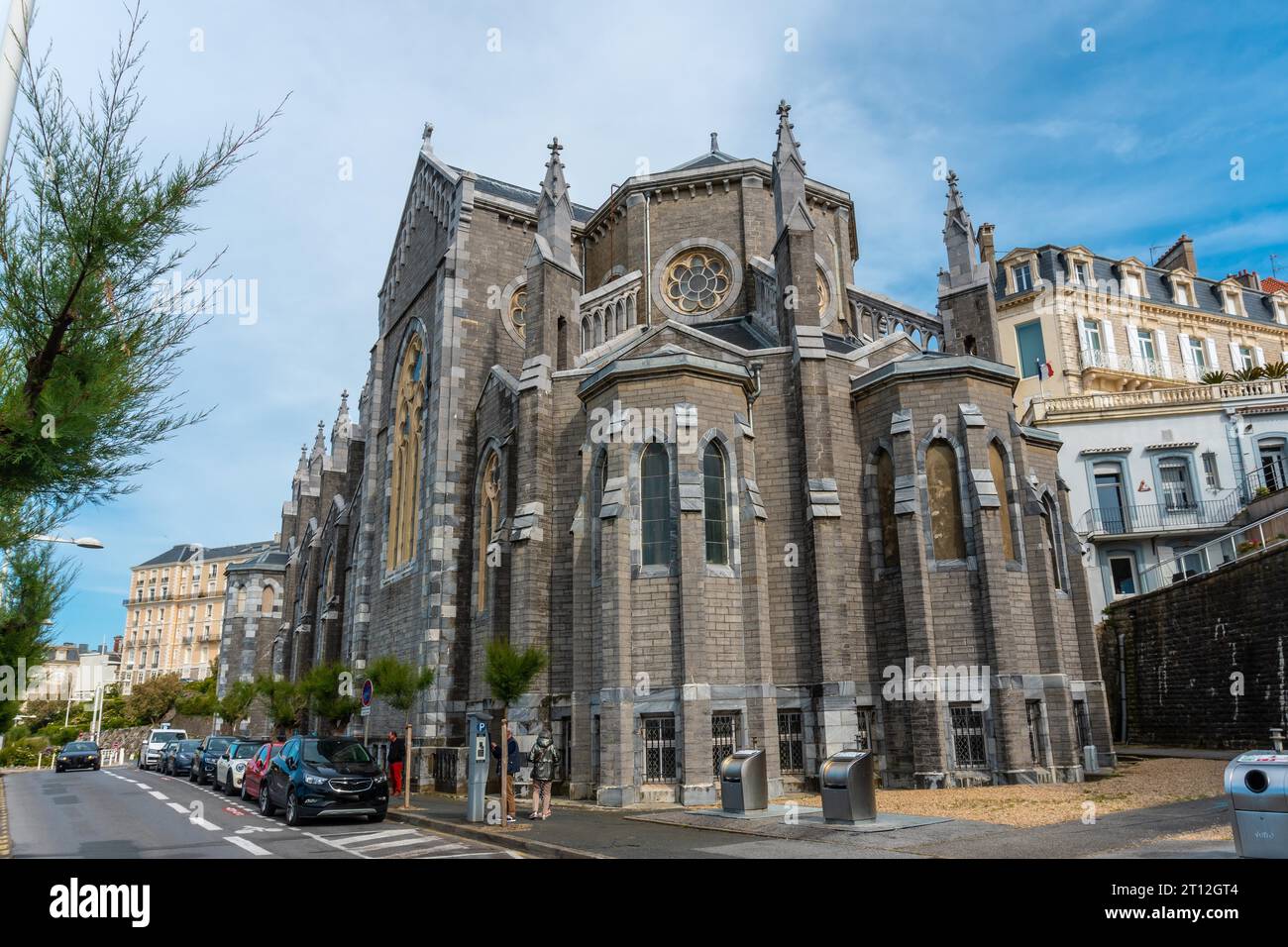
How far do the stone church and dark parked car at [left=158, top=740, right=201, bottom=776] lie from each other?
13.6m

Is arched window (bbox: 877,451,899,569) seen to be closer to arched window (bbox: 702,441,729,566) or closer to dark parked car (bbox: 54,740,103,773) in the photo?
arched window (bbox: 702,441,729,566)

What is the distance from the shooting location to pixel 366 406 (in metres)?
34.5

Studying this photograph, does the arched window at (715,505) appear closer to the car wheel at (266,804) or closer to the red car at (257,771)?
the car wheel at (266,804)

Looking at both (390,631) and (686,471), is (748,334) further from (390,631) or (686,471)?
(390,631)

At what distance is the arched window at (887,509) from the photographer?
19439 mm

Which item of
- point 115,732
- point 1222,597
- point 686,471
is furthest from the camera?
point 115,732

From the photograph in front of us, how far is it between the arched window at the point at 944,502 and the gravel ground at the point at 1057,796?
504 centimetres

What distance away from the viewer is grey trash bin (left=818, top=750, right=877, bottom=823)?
39.8ft

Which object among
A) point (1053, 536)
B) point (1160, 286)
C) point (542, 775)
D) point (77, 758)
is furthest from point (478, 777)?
point (1160, 286)

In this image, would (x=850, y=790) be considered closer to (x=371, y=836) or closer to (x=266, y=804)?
(x=371, y=836)

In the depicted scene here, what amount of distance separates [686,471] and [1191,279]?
123 feet

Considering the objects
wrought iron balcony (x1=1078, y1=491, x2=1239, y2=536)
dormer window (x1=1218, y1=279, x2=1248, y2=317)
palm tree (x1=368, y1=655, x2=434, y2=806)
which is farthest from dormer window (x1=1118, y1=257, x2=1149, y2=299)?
palm tree (x1=368, y1=655, x2=434, y2=806)

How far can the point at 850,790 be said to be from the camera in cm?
1213
